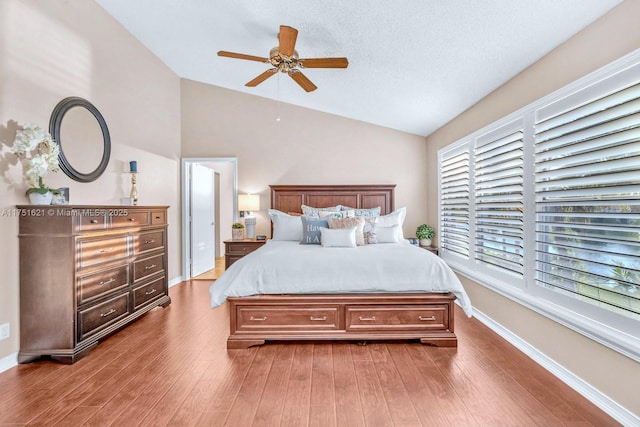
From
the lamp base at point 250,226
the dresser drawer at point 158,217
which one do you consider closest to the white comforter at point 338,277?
the dresser drawer at point 158,217

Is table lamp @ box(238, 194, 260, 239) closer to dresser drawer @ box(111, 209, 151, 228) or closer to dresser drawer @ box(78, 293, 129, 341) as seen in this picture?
dresser drawer @ box(111, 209, 151, 228)

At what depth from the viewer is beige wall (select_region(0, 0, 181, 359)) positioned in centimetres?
246

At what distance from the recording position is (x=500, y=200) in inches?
119

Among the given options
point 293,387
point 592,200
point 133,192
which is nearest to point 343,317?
point 293,387

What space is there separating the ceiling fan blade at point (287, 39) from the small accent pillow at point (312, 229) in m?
1.95

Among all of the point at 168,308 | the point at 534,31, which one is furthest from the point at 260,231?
the point at 534,31

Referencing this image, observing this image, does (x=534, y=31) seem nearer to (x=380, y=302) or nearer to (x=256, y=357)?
(x=380, y=302)

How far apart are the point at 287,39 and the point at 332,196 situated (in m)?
2.85

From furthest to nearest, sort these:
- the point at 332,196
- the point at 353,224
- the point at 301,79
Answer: the point at 332,196, the point at 353,224, the point at 301,79

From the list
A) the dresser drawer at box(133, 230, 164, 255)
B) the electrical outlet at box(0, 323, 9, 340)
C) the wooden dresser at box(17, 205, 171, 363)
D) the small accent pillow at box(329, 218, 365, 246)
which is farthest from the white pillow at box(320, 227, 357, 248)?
the electrical outlet at box(0, 323, 9, 340)

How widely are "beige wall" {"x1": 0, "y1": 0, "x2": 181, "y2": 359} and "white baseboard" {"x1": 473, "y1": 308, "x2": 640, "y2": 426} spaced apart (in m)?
4.18

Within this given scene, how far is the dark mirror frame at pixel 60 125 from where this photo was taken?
289 centimetres

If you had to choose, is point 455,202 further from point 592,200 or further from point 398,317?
point 592,200

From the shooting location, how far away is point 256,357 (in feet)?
8.54
